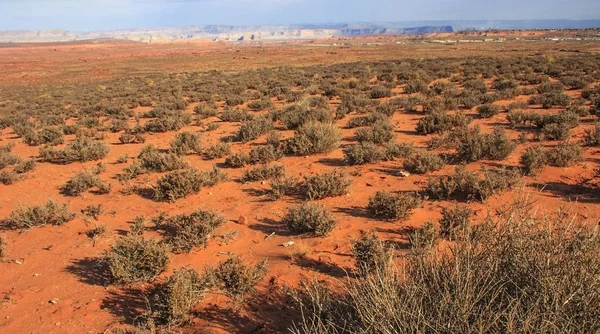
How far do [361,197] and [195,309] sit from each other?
3.53m

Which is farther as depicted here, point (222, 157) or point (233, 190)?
point (222, 157)

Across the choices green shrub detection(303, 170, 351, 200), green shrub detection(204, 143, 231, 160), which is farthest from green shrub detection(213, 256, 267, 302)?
green shrub detection(204, 143, 231, 160)

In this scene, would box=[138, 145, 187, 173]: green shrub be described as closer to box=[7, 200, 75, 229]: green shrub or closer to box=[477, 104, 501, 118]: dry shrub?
box=[7, 200, 75, 229]: green shrub

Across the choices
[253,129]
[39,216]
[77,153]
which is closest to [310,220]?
[39,216]

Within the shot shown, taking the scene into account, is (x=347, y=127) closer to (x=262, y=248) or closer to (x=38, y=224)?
(x=262, y=248)

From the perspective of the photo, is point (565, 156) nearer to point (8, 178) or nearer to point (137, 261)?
point (137, 261)

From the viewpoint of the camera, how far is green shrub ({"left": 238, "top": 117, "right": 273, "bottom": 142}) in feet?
36.0

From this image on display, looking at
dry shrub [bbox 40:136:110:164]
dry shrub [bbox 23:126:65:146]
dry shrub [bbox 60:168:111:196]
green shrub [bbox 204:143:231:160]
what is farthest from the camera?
dry shrub [bbox 23:126:65:146]

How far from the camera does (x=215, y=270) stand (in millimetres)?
4324

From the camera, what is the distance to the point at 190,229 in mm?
5301

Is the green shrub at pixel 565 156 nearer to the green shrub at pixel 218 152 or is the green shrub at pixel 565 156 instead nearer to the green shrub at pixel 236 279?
the green shrub at pixel 236 279

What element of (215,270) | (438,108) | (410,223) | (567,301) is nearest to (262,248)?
(215,270)

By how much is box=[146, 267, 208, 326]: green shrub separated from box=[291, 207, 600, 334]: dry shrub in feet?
5.66

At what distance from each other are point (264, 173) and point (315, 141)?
78.2 inches
